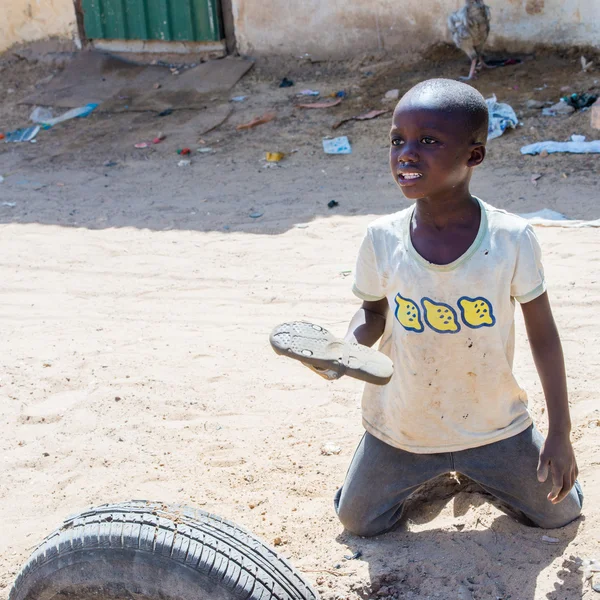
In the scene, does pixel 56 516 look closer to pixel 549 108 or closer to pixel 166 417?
pixel 166 417

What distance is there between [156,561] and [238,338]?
2.17 metres

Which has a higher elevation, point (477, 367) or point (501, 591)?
point (477, 367)

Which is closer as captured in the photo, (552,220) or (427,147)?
(427,147)

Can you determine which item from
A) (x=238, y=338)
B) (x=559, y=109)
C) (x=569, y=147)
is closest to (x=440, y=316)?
(x=238, y=338)

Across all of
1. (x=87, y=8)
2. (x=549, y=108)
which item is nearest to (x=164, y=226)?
(x=549, y=108)

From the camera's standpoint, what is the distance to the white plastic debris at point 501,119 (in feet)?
21.5

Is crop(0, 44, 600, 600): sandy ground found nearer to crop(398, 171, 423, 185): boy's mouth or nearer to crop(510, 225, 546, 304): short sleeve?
crop(510, 225, 546, 304): short sleeve

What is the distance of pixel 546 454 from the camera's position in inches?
88.0

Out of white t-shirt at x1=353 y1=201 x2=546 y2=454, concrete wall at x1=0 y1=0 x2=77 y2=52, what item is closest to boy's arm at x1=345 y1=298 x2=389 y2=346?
white t-shirt at x1=353 y1=201 x2=546 y2=454

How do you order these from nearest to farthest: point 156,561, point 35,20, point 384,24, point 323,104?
1. point 156,561
2. point 323,104
3. point 384,24
4. point 35,20

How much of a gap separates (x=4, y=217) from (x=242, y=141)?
2270mm

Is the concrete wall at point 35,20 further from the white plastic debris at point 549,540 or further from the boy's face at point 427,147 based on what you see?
the white plastic debris at point 549,540

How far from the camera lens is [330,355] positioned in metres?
1.96

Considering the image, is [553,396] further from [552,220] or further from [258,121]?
[258,121]
